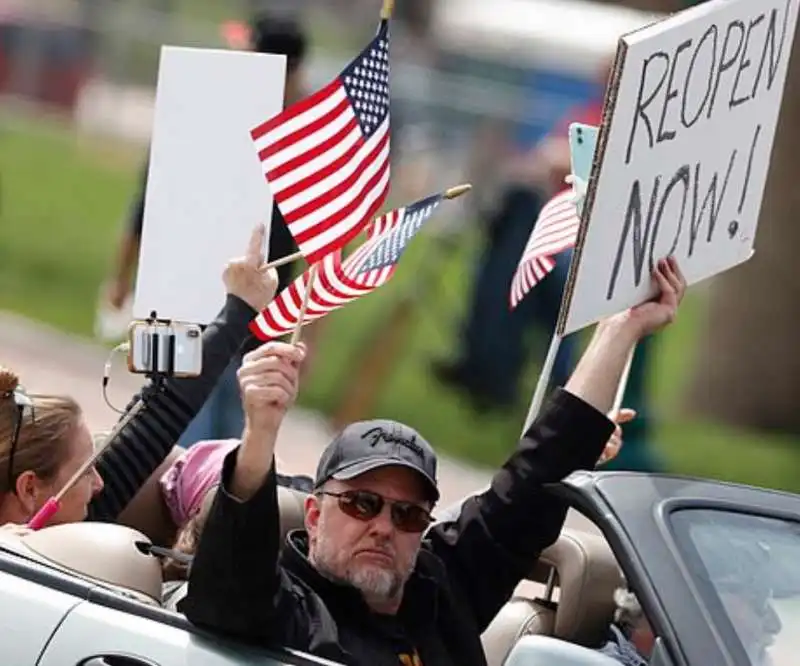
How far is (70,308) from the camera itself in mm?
14148

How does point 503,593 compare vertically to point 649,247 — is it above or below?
below

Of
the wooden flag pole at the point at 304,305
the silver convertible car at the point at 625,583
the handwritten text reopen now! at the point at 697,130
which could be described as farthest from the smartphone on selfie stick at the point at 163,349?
the handwritten text reopen now! at the point at 697,130

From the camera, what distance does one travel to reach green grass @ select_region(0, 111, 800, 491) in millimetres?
11930

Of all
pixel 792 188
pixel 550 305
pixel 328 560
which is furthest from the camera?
pixel 792 188

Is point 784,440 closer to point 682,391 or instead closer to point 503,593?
point 682,391

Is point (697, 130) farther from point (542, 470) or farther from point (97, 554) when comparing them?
point (97, 554)

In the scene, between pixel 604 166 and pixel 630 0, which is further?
pixel 630 0

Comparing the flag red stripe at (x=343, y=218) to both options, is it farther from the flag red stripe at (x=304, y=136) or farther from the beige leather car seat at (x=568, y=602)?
the beige leather car seat at (x=568, y=602)

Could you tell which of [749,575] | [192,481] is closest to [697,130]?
[749,575]

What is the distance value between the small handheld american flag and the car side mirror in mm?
1177

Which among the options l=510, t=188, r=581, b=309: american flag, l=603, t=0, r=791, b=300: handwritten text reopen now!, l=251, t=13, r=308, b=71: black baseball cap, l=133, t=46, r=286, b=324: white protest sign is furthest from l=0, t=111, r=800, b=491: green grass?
l=603, t=0, r=791, b=300: handwritten text reopen now!

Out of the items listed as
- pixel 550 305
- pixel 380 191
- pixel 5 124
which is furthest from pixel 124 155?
pixel 380 191

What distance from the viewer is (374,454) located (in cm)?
452

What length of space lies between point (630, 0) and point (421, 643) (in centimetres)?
785
